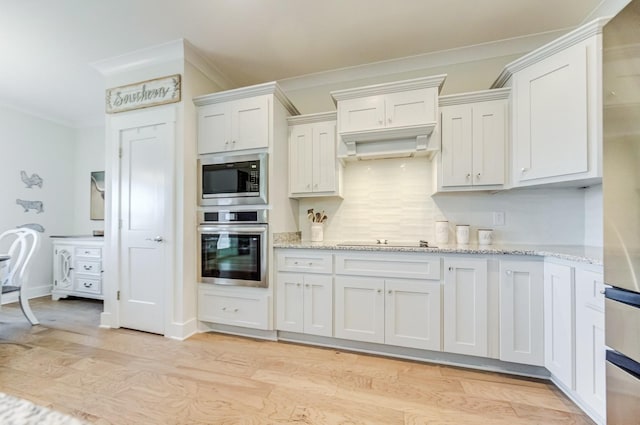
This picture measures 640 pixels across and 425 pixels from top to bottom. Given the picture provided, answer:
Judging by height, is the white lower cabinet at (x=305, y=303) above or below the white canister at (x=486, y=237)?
below

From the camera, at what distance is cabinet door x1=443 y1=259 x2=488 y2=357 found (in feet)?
6.48

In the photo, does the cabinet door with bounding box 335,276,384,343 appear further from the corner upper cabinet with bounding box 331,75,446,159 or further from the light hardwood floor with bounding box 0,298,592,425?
the corner upper cabinet with bounding box 331,75,446,159

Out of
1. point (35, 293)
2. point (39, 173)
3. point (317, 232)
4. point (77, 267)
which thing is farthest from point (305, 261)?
point (39, 173)

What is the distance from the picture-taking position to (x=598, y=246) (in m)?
2.11

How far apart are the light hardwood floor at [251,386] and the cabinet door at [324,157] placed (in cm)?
152

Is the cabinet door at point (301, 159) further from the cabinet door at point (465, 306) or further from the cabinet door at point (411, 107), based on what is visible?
the cabinet door at point (465, 306)

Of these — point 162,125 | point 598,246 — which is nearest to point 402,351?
point 598,246

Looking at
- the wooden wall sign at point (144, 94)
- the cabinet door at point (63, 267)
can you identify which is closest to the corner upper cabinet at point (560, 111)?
the wooden wall sign at point (144, 94)

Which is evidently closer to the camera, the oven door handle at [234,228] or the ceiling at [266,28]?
the ceiling at [266,28]

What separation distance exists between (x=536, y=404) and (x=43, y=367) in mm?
3429

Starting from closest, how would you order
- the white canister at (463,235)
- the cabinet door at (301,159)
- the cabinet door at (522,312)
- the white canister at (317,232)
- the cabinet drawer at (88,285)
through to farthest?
the cabinet door at (522,312) → the white canister at (463,235) → the cabinet door at (301,159) → the white canister at (317,232) → the cabinet drawer at (88,285)

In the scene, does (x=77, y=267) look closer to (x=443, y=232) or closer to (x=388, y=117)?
(x=388, y=117)

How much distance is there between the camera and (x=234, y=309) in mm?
2561

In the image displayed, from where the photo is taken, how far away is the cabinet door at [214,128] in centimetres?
262
